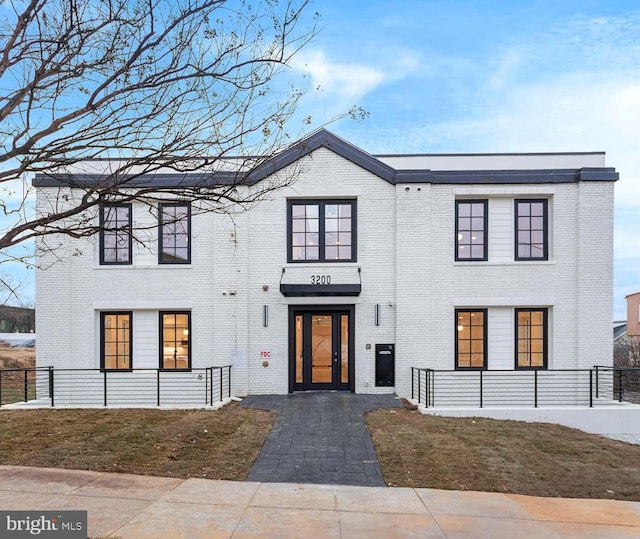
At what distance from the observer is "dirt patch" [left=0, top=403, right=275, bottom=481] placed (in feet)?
24.3

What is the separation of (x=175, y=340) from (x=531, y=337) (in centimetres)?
1037

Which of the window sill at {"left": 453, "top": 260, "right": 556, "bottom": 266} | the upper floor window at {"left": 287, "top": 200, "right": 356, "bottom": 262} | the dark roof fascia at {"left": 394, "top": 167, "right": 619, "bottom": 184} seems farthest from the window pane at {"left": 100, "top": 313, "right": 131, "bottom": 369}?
the window sill at {"left": 453, "top": 260, "right": 556, "bottom": 266}

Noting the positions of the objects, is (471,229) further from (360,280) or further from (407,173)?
(360,280)

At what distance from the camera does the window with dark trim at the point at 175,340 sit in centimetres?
1389

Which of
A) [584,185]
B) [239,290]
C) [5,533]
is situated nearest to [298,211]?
[239,290]

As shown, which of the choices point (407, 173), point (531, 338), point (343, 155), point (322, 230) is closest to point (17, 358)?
point (322, 230)

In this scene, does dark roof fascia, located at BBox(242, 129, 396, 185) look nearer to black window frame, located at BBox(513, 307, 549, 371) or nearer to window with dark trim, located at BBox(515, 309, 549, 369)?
black window frame, located at BBox(513, 307, 549, 371)

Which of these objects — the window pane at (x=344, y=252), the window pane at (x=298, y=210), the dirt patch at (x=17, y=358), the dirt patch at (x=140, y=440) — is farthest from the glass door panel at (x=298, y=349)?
the dirt patch at (x=17, y=358)

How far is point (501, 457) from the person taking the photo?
8047mm

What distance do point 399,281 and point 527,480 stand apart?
7106mm

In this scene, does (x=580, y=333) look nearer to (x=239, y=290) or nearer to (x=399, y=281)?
(x=399, y=281)

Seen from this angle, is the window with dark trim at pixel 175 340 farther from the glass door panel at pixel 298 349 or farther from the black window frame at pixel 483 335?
the black window frame at pixel 483 335

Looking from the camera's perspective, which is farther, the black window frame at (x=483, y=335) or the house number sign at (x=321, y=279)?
the black window frame at (x=483, y=335)

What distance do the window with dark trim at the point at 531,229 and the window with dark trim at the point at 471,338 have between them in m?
2.17
